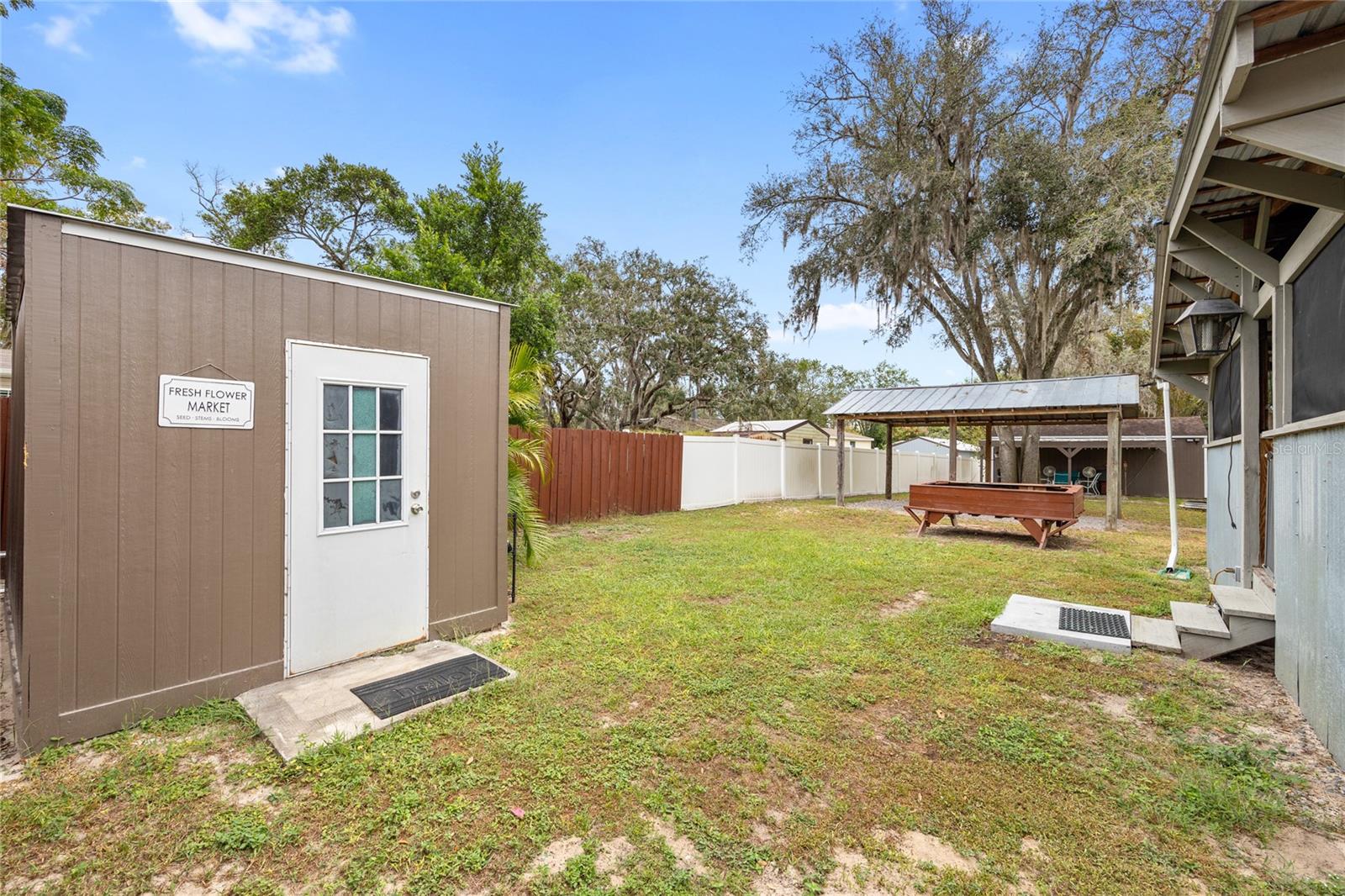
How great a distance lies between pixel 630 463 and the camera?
9914 mm

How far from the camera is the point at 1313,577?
2295 mm

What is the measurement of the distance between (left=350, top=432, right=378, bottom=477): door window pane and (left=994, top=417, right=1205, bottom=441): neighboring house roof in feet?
49.3

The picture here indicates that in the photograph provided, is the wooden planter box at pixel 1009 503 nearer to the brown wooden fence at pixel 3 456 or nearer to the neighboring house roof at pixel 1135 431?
the neighboring house roof at pixel 1135 431

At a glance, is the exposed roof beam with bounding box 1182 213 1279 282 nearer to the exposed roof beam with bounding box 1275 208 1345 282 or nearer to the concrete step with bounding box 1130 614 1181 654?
the exposed roof beam with bounding box 1275 208 1345 282

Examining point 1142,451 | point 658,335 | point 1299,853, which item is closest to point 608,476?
point 1299,853

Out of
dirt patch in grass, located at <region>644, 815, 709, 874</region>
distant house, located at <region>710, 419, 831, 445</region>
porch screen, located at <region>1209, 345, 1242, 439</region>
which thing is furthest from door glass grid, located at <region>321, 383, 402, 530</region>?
distant house, located at <region>710, 419, 831, 445</region>

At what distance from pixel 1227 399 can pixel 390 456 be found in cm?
629

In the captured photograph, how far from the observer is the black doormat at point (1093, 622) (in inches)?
139

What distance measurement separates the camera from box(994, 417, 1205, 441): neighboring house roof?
51.6 ft

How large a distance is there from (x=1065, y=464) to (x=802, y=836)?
22.8 metres

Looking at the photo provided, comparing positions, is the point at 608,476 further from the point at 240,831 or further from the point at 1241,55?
the point at 1241,55

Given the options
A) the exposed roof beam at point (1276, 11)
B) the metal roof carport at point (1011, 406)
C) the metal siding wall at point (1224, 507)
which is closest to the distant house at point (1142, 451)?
the metal roof carport at point (1011, 406)

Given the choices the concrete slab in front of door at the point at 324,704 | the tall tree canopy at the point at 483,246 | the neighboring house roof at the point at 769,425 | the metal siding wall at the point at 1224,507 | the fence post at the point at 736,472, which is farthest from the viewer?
the neighboring house roof at the point at 769,425

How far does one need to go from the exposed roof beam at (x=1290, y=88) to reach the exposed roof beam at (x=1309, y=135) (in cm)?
3
